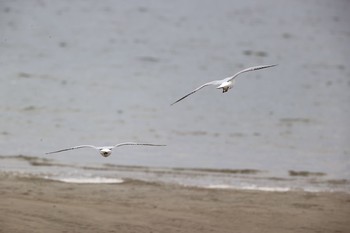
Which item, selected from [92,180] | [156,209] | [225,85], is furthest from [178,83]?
[225,85]

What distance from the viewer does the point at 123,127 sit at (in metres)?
22.3

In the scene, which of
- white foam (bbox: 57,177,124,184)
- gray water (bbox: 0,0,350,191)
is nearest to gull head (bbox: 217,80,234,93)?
white foam (bbox: 57,177,124,184)

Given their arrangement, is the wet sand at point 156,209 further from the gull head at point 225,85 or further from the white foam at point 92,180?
the gull head at point 225,85

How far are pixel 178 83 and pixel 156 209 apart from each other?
11.9 m

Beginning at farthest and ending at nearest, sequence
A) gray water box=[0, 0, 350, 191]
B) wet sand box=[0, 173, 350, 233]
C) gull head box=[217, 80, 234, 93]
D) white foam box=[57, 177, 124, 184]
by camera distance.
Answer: gray water box=[0, 0, 350, 191] → white foam box=[57, 177, 124, 184] → wet sand box=[0, 173, 350, 233] → gull head box=[217, 80, 234, 93]

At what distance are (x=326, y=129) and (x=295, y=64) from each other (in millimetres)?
8896

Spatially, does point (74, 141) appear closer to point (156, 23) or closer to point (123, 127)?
point (123, 127)

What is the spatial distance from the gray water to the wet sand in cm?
190

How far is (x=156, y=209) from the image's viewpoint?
16266 mm

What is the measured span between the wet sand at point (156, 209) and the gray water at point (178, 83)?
1.90m

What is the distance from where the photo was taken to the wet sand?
1520 centimetres

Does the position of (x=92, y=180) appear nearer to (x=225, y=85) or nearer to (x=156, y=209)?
(x=156, y=209)

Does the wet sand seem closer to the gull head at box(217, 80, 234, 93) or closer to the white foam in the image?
the white foam

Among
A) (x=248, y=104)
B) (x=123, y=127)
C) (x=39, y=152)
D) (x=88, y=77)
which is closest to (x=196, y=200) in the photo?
(x=39, y=152)
